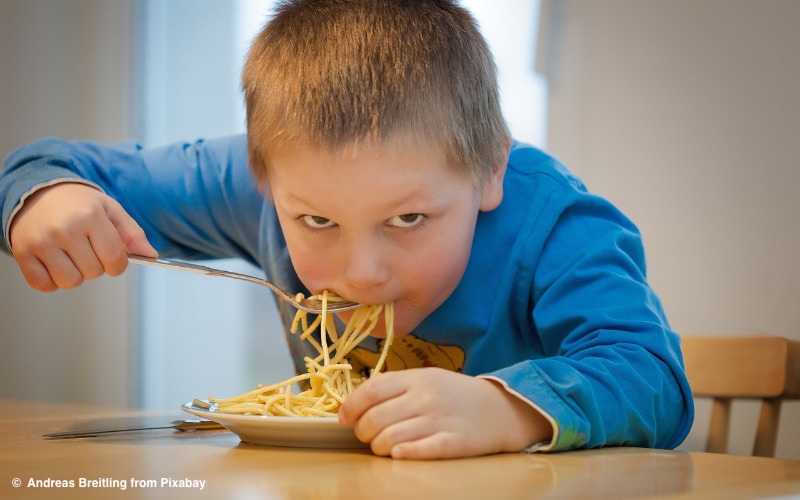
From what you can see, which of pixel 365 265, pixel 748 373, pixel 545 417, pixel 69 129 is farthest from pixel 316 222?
pixel 69 129

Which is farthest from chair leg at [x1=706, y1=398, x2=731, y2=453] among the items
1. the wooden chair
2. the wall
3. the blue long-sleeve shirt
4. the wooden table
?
the wall

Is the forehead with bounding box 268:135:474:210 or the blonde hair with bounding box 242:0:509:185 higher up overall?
the blonde hair with bounding box 242:0:509:185

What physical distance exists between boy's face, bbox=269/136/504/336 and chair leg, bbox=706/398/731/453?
61 cm

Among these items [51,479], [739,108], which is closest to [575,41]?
[739,108]

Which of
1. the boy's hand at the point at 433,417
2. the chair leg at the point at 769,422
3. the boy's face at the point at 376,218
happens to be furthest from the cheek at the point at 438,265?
the chair leg at the point at 769,422

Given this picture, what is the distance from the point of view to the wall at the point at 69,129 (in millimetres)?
2848

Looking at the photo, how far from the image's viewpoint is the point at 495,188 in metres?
1.12

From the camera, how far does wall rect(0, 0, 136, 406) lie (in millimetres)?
2848

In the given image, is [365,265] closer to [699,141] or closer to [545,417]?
[545,417]

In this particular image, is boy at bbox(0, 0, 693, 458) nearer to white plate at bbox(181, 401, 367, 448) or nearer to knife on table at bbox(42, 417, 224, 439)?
white plate at bbox(181, 401, 367, 448)

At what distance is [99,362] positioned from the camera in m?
2.97

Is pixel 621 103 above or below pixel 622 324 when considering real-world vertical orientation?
above

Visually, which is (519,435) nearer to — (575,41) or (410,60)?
(410,60)

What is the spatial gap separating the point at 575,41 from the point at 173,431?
1.62 meters
